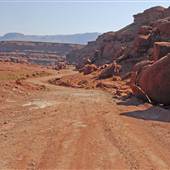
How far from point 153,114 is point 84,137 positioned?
666 centimetres

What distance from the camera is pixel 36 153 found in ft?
43.1

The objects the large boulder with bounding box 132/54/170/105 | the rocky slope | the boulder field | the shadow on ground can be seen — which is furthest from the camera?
the rocky slope

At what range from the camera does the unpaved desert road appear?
39.9 ft

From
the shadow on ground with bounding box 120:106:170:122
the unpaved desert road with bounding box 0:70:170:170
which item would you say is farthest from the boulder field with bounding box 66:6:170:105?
the shadow on ground with bounding box 120:106:170:122

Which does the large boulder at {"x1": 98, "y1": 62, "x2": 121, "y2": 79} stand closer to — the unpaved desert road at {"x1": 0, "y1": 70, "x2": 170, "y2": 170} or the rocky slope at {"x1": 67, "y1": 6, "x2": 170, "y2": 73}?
the rocky slope at {"x1": 67, "y1": 6, "x2": 170, "y2": 73}

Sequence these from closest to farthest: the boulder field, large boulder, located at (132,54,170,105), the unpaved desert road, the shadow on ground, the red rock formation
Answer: the unpaved desert road → the shadow on ground → large boulder, located at (132,54,170,105) → the boulder field → the red rock formation

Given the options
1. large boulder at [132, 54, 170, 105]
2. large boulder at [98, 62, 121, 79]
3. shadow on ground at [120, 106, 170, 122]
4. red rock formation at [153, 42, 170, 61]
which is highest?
red rock formation at [153, 42, 170, 61]

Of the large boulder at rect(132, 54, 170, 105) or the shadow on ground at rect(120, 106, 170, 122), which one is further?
the large boulder at rect(132, 54, 170, 105)

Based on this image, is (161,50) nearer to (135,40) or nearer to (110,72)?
(110,72)

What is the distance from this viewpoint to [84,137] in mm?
15336

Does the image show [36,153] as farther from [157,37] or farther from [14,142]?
[157,37]

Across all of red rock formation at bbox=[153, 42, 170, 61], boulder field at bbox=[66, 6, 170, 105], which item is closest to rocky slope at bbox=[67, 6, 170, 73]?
boulder field at bbox=[66, 6, 170, 105]

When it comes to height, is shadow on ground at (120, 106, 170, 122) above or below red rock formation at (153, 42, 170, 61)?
below

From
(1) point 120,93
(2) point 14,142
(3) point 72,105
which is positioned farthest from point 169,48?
(2) point 14,142
